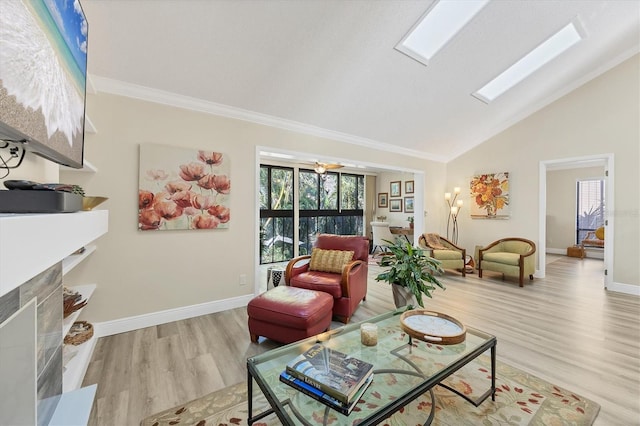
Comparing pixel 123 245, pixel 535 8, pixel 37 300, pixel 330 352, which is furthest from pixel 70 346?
pixel 535 8

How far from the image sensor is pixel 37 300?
45.8 inches

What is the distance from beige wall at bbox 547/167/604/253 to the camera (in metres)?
7.15

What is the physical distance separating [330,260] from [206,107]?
238 cm

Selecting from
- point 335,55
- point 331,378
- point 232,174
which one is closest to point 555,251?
point 335,55

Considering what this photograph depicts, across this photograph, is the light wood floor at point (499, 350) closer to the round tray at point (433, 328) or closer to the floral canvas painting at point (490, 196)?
the round tray at point (433, 328)

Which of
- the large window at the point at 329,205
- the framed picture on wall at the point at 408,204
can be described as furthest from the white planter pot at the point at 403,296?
the framed picture on wall at the point at 408,204

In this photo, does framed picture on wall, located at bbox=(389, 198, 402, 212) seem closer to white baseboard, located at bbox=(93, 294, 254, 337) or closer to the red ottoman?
white baseboard, located at bbox=(93, 294, 254, 337)

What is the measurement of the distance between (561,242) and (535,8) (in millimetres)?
7065

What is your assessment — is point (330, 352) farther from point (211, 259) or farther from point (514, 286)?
point (514, 286)

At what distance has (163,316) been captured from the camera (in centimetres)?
287

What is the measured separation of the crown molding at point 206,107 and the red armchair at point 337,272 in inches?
65.4

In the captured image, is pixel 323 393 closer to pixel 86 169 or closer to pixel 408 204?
pixel 86 169

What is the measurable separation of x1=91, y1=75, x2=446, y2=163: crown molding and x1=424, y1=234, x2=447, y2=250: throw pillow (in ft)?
7.68

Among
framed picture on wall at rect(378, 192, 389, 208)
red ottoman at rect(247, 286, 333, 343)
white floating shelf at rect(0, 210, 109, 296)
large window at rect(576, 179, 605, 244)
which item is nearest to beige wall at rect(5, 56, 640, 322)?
white floating shelf at rect(0, 210, 109, 296)
